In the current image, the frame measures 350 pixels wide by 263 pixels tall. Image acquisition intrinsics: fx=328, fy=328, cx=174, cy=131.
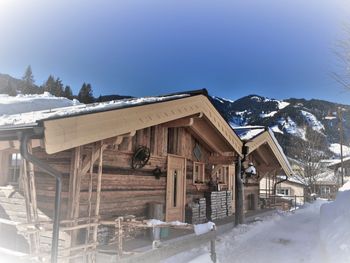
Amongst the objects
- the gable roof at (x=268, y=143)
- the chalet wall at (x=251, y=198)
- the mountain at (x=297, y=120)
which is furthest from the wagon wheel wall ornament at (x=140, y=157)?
the chalet wall at (x=251, y=198)

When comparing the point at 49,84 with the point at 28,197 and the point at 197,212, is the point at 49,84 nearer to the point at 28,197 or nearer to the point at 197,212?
the point at 197,212

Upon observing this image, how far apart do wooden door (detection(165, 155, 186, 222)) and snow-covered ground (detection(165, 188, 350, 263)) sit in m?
1.55

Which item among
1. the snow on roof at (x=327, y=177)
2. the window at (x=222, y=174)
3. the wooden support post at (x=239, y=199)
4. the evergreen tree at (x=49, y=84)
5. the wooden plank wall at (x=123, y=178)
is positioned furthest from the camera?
the evergreen tree at (x=49, y=84)

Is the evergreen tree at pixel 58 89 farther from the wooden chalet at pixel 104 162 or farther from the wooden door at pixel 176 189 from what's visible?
the wooden door at pixel 176 189

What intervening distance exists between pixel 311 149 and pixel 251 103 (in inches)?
2434

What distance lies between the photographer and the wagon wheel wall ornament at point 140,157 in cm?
832

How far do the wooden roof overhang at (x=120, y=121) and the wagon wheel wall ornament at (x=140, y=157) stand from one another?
51.2 inches

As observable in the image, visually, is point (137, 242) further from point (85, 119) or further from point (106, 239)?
point (85, 119)

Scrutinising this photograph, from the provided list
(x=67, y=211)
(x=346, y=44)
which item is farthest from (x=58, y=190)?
(x=346, y=44)

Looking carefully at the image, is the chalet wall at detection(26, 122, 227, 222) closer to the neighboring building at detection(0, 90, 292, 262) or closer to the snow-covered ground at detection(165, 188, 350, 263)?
the neighboring building at detection(0, 90, 292, 262)

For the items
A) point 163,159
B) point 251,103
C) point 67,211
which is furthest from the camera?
point 251,103

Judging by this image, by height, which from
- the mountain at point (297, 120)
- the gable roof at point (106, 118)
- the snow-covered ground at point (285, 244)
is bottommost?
the snow-covered ground at point (285, 244)

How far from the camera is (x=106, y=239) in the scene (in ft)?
23.9

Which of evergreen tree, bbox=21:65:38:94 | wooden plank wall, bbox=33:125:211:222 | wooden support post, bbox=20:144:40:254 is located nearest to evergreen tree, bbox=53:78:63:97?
evergreen tree, bbox=21:65:38:94
